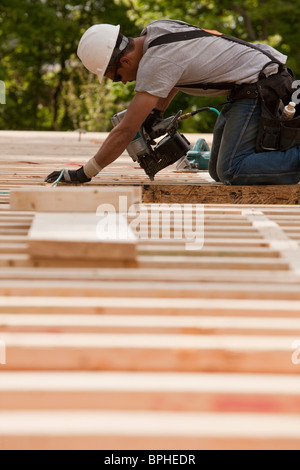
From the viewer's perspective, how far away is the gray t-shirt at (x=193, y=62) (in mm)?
3281

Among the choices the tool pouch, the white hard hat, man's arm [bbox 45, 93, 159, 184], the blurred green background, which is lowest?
man's arm [bbox 45, 93, 159, 184]

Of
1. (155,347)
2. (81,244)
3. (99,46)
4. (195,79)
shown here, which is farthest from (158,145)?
(155,347)

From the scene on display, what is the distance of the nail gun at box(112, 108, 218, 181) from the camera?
376 cm

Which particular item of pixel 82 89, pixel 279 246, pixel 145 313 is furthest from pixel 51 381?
pixel 82 89

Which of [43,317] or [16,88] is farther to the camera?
[16,88]

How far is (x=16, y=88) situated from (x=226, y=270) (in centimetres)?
2079

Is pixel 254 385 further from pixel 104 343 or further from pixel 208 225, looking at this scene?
pixel 208 225

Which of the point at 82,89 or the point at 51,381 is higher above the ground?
the point at 82,89

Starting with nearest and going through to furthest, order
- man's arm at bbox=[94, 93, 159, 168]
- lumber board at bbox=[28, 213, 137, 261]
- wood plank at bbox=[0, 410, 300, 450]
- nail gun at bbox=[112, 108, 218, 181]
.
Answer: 1. wood plank at bbox=[0, 410, 300, 450]
2. lumber board at bbox=[28, 213, 137, 261]
3. man's arm at bbox=[94, 93, 159, 168]
4. nail gun at bbox=[112, 108, 218, 181]

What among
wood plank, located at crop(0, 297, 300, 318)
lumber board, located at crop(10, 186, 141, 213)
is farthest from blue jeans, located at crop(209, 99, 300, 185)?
wood plank, located at crop(0, 297, 300, 318)

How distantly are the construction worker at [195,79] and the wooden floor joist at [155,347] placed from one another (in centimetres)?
125

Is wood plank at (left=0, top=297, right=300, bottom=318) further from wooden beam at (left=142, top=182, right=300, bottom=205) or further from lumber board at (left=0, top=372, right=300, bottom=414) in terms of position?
wooden beam at (left=142, top=182, right=300, bottom=205)

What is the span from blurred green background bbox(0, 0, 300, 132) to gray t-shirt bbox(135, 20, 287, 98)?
35.1ft

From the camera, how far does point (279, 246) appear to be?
84.9 inches
